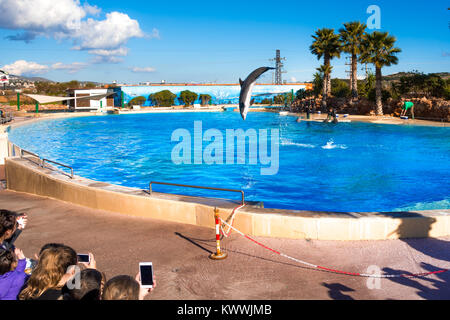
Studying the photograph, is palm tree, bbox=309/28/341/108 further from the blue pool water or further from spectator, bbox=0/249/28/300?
spectator, bbox=0/249/28/300

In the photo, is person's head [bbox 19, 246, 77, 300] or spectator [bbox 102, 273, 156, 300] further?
person's head [bbox 19, 246, 77, 300]

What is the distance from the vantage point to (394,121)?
113ft

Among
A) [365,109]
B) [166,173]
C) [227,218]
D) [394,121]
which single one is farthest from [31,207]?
[365,109]

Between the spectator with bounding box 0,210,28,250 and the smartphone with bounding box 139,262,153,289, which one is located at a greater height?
the spectator with bounding box 0,210,28,250

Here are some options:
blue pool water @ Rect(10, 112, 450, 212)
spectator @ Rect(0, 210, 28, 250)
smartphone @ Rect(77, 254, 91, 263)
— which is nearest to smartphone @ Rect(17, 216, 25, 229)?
spectator @ Rect(0, 210, 28, 250)

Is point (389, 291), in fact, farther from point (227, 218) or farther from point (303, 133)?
point (303, 133)

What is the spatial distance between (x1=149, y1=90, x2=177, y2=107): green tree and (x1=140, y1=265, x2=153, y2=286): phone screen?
94.0 meters

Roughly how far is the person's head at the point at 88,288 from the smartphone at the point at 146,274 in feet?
1.47

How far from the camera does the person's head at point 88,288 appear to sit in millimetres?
3531

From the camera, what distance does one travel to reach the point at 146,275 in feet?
12.1

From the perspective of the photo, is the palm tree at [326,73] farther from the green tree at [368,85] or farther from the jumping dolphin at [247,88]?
the jumping dolphin at [247,88]

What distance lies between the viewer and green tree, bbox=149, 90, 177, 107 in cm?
9562

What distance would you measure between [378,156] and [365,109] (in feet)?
84.2

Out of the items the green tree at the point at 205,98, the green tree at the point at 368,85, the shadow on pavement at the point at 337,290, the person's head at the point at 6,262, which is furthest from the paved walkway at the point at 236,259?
the green tree at the point at 205,98
